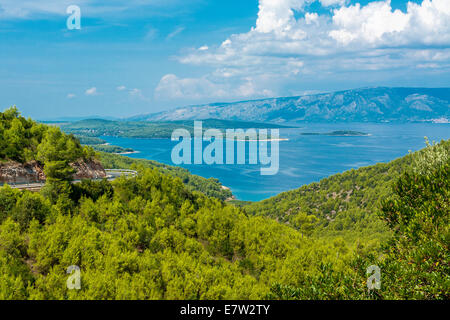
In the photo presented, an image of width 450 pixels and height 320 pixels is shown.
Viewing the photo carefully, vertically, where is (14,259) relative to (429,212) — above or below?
below

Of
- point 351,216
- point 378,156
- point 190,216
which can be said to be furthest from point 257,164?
→ point 190,216

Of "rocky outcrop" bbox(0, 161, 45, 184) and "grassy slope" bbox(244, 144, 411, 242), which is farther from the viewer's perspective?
"grassy slope" bbox(244, 144, 411, 242)

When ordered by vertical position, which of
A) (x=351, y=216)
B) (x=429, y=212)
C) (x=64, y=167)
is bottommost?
(x=351, y=216)

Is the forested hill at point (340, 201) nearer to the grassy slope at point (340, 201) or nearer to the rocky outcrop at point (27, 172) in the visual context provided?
the grassy slope at point (340, 201)

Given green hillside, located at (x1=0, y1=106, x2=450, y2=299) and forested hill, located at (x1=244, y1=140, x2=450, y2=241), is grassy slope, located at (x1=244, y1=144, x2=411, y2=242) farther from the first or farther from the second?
green hillside, located at (x1=0, y1=106, x2=450, y2=299)

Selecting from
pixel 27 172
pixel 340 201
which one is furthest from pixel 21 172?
pixel 340 201

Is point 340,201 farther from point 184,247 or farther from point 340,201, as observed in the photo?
point 184,247

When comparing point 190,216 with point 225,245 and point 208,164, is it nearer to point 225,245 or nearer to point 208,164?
point 225,245

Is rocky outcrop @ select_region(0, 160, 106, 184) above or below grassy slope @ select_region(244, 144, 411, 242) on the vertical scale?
above

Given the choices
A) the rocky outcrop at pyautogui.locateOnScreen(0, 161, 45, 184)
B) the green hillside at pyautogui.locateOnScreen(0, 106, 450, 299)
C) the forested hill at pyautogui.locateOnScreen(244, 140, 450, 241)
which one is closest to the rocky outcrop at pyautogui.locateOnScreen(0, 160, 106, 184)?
the rocky outcrop at pyautogui.locateOnScreen(0, 161, 45, 184)

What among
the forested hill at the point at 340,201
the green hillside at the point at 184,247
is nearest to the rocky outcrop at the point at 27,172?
the green hillside at the point at 184,247
